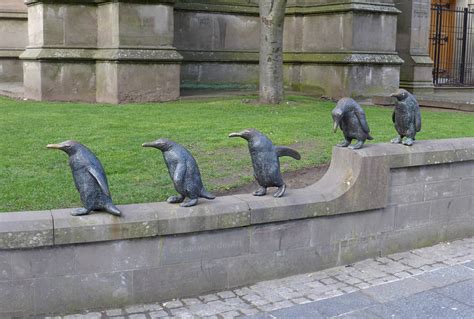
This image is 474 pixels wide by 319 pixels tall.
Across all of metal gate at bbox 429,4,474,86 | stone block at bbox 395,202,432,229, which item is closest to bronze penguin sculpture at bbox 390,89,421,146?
stone block at bbox 395,202,432,229

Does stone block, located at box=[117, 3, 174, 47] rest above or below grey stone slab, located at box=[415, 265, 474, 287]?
above

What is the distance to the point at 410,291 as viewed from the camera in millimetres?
4969

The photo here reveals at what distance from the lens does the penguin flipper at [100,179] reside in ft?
14.4

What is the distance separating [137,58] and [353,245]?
8.24 metres

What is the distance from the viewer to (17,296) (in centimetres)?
421

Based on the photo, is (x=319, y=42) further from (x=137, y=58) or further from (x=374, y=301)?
(x=374, y=301)

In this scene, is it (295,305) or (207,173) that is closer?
(295,305)

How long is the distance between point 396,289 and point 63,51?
395 inches

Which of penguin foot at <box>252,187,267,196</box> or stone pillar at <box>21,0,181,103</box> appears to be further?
stone pillar at <box>21,0,181,103</box>

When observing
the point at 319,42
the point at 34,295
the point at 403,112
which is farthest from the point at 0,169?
the point at 319,42

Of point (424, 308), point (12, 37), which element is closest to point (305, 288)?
point (424, 308)

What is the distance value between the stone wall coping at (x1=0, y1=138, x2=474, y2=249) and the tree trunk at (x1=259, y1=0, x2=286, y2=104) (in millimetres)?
6228

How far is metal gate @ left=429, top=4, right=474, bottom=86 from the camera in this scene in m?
22.3

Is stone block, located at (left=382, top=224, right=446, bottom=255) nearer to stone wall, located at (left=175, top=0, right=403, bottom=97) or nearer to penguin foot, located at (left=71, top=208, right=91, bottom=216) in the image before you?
penguin foot, located at (left=71, top=208, right=91, bottom=216)
